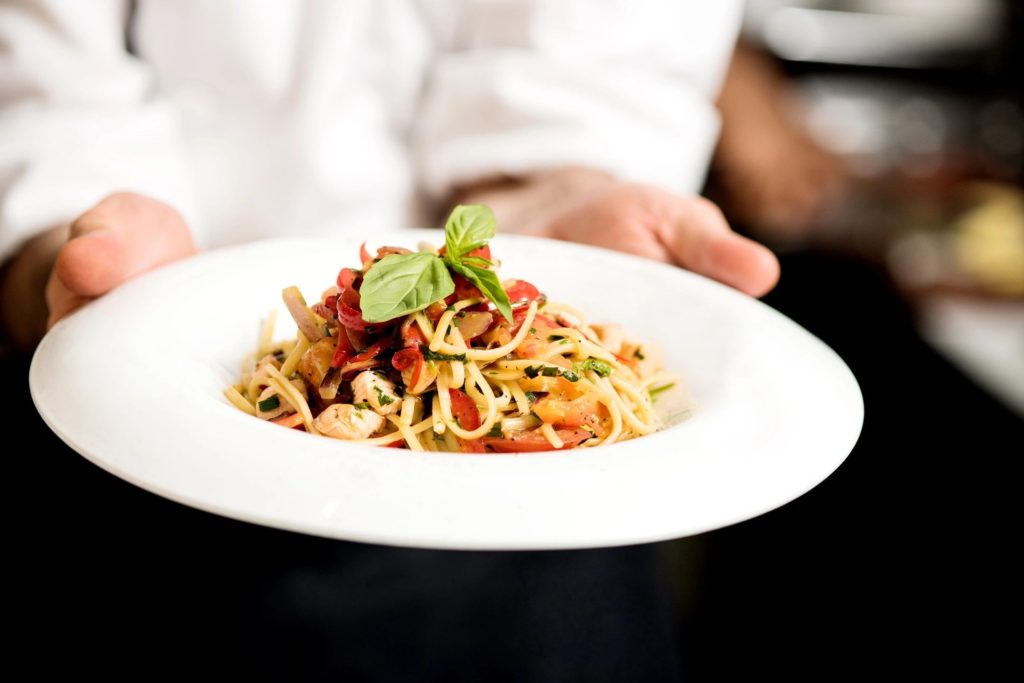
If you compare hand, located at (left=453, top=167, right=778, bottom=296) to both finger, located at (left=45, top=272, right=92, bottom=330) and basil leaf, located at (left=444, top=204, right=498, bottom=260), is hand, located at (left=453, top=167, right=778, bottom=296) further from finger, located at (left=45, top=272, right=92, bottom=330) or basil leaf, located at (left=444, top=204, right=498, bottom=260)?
finger, located at (left=45, top=272, right=92, bottom=330)

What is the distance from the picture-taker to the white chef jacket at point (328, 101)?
93.1 inches

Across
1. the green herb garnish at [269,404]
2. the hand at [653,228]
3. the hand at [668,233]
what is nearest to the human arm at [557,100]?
the hand at [653,228]

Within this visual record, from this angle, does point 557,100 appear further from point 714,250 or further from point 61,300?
point 61,300

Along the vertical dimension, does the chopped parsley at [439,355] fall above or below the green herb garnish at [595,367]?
above

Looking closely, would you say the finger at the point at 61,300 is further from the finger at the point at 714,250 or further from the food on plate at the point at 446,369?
the finger at the point at 714,250

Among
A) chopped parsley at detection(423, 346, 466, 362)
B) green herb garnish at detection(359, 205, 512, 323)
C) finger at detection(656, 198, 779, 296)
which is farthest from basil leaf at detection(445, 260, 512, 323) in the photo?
finger at detection(656, 198, 779, 296)

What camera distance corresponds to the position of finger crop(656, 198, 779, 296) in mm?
1842

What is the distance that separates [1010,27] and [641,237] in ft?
17.8

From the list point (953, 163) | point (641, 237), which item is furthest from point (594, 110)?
point (953, 163)

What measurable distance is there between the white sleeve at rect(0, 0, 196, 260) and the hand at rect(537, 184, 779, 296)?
3.82 feet

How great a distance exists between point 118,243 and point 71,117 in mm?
→ 982

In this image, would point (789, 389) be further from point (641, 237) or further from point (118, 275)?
point (118, 275)

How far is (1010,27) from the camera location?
19.9 feet

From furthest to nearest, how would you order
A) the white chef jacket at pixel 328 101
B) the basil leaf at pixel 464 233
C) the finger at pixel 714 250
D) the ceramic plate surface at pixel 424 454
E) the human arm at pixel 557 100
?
the human arm at pixel 557 100, the white chef jacket at pixel 328 101, the finger at pixel 714 250, the basil leaf at pixel 464 233, the ceramic plate surface at pixel 424 454
